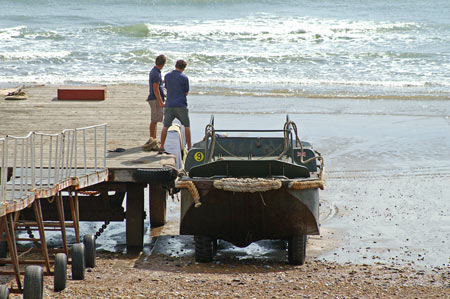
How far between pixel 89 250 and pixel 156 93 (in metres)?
3.49

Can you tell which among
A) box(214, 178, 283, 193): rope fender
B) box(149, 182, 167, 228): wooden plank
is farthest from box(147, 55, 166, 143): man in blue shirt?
box(214, 178, 283, 193): rope fender

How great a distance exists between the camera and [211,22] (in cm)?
4866

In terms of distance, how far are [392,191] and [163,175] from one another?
4.82 meters

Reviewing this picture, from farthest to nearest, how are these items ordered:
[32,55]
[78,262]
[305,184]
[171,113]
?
[32,55] < [171,113] < [305,184] < [78,262]

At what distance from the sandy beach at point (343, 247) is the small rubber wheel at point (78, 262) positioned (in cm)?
11

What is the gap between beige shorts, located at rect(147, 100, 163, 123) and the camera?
12.0m

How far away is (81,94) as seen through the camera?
55.7 feet

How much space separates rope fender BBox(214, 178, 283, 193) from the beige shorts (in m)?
3.38

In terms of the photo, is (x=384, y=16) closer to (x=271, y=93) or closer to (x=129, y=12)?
(x=129, y=12)

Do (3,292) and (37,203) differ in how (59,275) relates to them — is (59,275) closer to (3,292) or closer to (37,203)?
(37,203)

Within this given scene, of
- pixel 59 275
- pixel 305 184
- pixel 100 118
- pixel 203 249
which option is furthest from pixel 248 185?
pixel 100 118

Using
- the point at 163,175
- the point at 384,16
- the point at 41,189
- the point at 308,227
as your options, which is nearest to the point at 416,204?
the point at 308,227

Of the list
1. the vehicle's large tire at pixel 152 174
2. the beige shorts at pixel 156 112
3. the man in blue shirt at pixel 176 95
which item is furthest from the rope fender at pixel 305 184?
the beige shorts at pixel 156 112

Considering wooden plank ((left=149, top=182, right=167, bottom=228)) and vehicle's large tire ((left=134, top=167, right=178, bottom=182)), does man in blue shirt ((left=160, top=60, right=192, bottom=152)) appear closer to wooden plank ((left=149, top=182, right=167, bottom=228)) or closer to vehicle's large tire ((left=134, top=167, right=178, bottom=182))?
wooden plank ((left=149, top=182, right=167, bottom=228))
